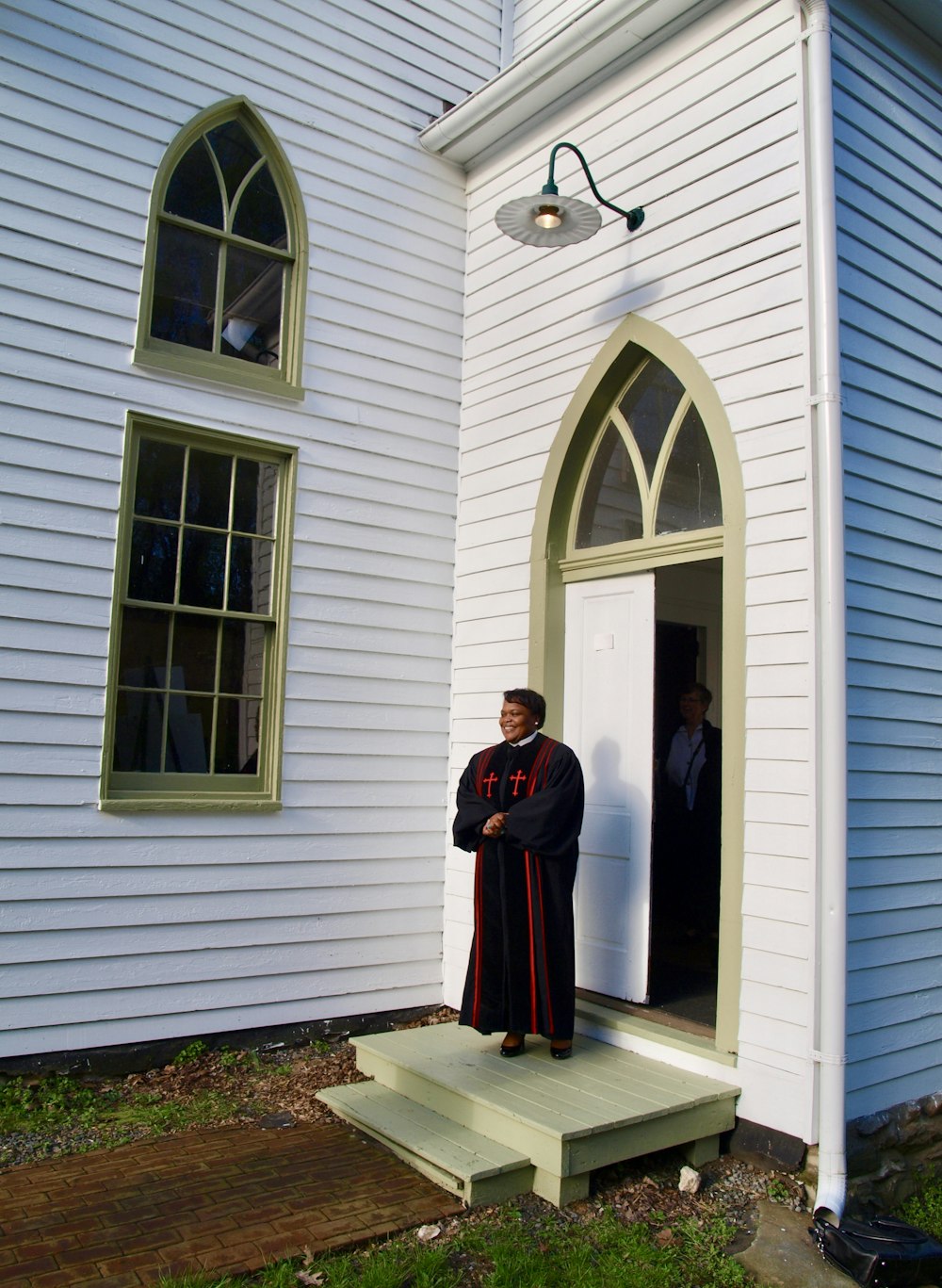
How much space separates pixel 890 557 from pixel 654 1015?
2.55 metres

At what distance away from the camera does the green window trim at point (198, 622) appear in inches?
221

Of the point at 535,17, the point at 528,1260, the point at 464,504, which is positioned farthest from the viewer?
the point at 535,17

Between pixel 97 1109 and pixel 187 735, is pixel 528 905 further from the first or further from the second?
pixel 97 1109

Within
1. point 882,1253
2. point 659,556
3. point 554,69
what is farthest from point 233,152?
point 882,1253

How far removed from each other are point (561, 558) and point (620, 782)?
1.37 meters

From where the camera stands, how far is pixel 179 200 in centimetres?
602

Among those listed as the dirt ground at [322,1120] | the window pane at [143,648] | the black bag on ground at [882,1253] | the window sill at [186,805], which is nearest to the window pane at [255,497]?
the window pane at [143,648]

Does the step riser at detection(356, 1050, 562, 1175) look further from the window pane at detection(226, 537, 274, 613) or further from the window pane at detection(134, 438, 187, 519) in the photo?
the window pane at detection(134, 438, 187, 519)

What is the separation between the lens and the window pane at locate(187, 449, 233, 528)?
595 centimetres

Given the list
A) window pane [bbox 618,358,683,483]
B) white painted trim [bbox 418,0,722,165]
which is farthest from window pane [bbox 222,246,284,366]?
window pane [bbox 618,358,683,483]

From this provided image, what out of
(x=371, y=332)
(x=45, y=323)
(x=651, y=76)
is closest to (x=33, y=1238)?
(x=45, y=323)

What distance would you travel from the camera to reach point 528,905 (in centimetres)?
497

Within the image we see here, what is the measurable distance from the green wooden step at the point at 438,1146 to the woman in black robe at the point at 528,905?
1.66 ft

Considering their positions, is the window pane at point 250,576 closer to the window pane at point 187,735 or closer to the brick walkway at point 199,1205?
the window pane at point 187,735
